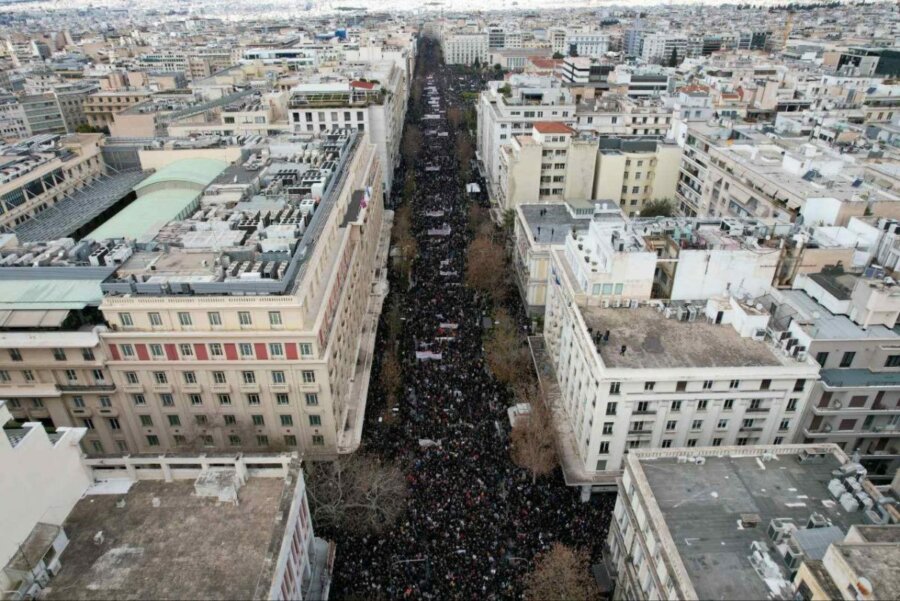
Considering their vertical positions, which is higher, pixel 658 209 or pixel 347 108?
pixel 347 108

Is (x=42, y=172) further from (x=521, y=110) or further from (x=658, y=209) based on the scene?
(x=658, y=209)

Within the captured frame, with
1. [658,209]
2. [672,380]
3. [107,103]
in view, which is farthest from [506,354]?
[107,103]

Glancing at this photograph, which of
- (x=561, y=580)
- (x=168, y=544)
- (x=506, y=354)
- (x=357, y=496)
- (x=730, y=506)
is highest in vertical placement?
(x=168, y=544)

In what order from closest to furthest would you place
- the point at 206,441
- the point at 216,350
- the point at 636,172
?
the point at 216,350 < the point at 206,441 < the point at 636,172

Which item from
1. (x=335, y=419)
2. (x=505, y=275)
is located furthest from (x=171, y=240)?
(x=505, y=275)

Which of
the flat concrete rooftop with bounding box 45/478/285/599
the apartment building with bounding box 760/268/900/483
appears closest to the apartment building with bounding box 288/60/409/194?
the flat concrete rooftop with bounding box 45/478/285/599

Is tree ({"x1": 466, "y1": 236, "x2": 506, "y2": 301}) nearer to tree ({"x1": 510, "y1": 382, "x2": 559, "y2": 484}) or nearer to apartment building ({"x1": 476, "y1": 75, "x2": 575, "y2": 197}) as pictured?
tree ({"x1": 510, "y1": 382, "x2": 559, "y2": 484})

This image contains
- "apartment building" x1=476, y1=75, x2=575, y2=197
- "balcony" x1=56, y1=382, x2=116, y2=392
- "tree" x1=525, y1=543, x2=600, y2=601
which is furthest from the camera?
"apartment building" x1=476, y1=75, x2=575, y2=197

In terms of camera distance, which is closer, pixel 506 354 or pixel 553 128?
pixel 506 354
